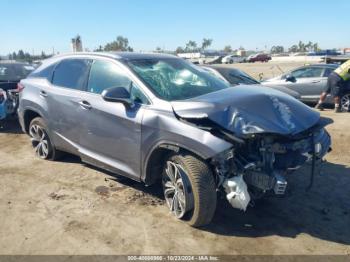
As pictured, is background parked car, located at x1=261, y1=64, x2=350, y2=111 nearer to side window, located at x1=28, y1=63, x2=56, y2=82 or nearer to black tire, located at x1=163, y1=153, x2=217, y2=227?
side window, located at x1=28, y1=63, x2=56, y2=82

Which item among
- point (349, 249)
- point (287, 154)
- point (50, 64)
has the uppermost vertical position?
point (50, 64)

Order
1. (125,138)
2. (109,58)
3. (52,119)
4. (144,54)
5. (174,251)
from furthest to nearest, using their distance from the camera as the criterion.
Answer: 1. (52,119)
2. (144,54)
3. (109,58)
4. (125,138)
5. (174,251)

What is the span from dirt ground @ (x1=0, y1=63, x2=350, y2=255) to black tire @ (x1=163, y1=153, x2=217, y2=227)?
0.76 feet

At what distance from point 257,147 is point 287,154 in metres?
0.33

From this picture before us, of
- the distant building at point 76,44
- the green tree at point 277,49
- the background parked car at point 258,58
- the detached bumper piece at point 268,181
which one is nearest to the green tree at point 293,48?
the green tree at point 277,49

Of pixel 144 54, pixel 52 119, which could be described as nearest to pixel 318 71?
pixel 144 54

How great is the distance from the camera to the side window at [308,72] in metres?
11.9

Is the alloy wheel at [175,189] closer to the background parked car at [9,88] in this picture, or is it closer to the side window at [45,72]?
the side window at [45,72]

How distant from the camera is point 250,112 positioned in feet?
13.0

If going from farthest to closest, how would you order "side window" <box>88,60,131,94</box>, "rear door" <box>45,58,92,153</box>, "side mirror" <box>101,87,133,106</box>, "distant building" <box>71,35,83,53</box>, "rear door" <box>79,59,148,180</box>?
"distant building" <box>71,35,83,53</box>
"rear door" <box>45,58,92,153</box>
"side window" <box>88,60,131,94</box>
"rear door" <box>79,59,148,180</box>
"side mirror" <box>101,87,133,106</box>

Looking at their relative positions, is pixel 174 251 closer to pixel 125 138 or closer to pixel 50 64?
pixel 125 138

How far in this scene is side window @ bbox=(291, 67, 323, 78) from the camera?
11883 mm

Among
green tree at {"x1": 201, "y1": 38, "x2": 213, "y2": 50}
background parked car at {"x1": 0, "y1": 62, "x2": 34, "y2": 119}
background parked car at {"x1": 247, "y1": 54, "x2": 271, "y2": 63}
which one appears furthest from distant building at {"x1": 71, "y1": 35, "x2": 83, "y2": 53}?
green tree at {"x1": 201, "y1": 38, "x2": 213, "y2": 50}

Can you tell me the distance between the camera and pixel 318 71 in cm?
1190
